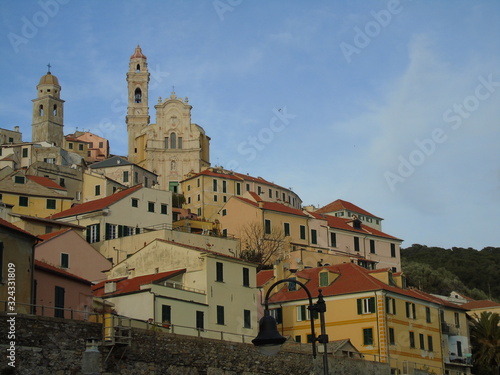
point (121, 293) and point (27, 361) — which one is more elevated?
point (121, 293)

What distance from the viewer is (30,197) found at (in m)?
85.0

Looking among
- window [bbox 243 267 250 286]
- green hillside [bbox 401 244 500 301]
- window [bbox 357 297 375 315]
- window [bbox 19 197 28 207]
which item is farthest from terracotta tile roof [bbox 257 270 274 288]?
green hillside [bbox 401 244 500 301]

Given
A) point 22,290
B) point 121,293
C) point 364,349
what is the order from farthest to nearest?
point 364,349 → point 121,293 → point 22,290

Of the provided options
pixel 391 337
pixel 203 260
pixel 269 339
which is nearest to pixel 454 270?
pixel 391 337

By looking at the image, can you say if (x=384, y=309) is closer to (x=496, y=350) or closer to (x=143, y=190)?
(x=496, y=350)

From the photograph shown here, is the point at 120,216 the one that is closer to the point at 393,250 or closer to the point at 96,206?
the point at 96,206

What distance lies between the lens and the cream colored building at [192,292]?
1864 inches

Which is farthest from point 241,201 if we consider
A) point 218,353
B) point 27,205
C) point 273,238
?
point 218,353

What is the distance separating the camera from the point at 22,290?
125 feet

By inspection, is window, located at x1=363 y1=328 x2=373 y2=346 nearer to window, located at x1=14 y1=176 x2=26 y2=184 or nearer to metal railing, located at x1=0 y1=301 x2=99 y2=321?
metal railing, located at x1=0 y1=301 x2=99 y2=321

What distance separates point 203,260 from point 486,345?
29.7 meters

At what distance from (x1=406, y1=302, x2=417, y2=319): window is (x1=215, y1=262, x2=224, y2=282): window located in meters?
15.6

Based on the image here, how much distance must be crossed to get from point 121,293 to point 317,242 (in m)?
42.9

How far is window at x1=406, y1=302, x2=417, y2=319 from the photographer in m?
61.1
